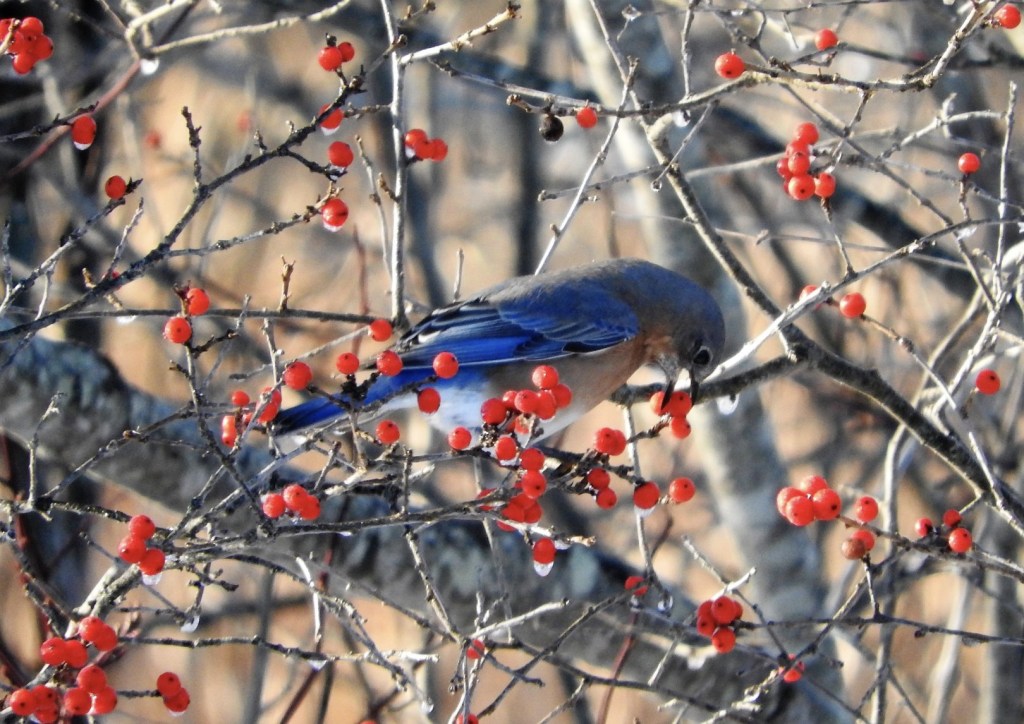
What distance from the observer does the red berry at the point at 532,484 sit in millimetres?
2594

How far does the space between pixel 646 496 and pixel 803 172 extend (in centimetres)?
95

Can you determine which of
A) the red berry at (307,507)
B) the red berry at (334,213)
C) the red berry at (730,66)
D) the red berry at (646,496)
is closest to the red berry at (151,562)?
the red berry at (307,507)

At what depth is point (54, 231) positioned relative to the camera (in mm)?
6887

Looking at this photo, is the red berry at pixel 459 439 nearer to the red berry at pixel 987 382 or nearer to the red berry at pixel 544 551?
the red berry at pixel 544 551

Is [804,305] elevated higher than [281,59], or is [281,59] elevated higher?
[281,59]

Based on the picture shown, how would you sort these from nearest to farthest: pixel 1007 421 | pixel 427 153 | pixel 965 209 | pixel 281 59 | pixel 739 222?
pixel 965 209, pixel 427 153, pixel 1007 421, pixel 739 222, pixel 281 59

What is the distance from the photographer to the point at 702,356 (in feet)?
14.7

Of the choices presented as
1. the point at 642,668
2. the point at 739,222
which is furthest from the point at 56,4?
the point at 739,222

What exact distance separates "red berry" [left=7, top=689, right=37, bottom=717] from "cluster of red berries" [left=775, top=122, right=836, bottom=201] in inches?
83.1

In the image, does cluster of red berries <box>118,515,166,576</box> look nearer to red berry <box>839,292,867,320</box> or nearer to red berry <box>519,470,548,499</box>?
red berry <box>519,470,548,499</box>

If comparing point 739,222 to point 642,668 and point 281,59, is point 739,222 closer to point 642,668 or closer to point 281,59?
point 642,668

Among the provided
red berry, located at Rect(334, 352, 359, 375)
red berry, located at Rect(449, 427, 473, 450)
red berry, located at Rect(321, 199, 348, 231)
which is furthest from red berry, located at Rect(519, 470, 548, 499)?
red berry, located at Rect(321, 199, 348, 231)

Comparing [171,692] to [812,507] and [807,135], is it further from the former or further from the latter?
[807,135]

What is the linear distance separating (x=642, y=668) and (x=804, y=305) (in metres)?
2.07
